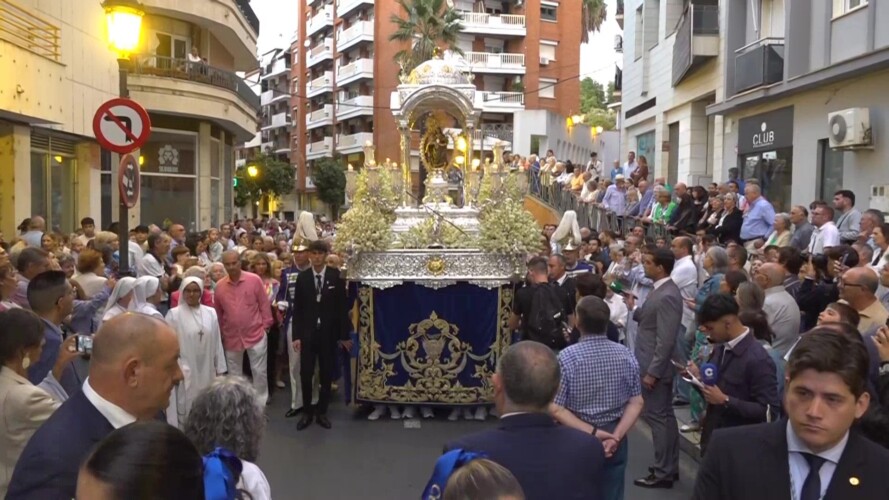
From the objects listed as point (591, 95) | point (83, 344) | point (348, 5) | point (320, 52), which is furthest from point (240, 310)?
point (591, 95)

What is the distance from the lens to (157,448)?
6.81ft

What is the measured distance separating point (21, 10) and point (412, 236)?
28.6ft

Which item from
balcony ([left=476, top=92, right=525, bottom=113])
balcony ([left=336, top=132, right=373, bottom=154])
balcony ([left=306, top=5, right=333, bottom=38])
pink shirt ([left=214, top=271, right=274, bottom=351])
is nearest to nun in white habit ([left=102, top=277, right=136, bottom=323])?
pink shirt ([left=214, top=271, right=274, bottom=351])

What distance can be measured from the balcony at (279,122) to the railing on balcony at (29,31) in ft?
180

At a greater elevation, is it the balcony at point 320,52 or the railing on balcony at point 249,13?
the balcony at point 320,52

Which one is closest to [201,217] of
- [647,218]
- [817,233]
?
[647,218]

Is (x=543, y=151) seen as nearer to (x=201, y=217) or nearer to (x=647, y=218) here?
(x=201, y=217)

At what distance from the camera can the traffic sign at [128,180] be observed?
27.8 feet

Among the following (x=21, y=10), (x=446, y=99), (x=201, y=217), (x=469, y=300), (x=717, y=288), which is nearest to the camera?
(x=717, y=288)

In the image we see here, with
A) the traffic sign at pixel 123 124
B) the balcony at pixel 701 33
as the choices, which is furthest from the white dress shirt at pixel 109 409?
the balcony at pixel 701 33

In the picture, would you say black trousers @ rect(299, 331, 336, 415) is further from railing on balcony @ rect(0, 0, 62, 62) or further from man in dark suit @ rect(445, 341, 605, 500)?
railing on balcony @ rect(0, 0, 62, 62)

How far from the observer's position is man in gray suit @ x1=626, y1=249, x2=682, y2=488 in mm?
6926

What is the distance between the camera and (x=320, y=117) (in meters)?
62.1

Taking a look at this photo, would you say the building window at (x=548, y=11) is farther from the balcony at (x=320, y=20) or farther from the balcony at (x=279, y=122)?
the balcony at (x=279, y=122)
